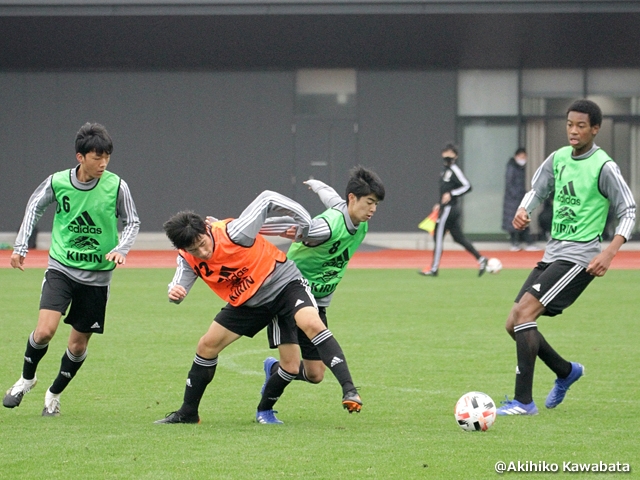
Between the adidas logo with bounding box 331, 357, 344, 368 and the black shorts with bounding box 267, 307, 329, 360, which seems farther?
the black shorts with bounding box 267, 307, 329, 360

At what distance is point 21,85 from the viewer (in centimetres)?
2714

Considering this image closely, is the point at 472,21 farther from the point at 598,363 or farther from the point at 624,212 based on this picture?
the point at 624,212

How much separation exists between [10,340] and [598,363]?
233 inches

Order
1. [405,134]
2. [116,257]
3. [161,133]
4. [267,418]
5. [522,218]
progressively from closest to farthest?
[267,418], [116,257], [522,218], [405,134], [161,133]

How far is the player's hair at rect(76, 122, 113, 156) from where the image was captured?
23.8 feet

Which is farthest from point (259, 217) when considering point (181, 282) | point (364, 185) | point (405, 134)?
point (405, 134)

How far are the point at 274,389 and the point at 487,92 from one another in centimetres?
2093

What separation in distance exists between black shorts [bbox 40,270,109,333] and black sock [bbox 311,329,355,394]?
1.71m

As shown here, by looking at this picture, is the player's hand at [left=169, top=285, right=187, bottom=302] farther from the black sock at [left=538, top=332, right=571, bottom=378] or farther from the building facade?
the building facade

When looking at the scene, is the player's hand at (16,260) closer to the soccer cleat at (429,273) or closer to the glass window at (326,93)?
the soccer cleat at (429,273)

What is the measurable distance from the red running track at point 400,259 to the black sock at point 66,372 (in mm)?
14465

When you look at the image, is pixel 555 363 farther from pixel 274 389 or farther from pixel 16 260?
pixel 16 260

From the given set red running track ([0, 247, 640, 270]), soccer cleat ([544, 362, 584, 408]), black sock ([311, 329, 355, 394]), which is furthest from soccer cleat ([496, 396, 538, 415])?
red running track ([0, 247, 640, 270])

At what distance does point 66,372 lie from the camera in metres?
7.45
